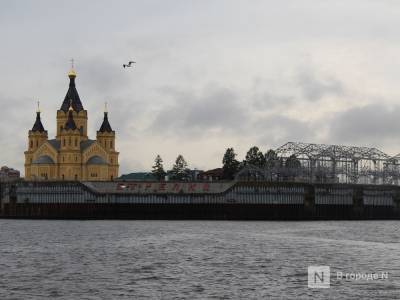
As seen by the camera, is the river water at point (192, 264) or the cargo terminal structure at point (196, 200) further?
the cargo terminal structure at point (196, 200)

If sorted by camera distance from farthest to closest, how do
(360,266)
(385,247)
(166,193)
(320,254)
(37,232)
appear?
(166,193) → (37,232) → (385,247) → (320,254) → (360,266)

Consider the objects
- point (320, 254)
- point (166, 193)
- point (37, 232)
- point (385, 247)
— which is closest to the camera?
point (320, 254)

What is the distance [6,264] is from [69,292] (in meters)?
21.1

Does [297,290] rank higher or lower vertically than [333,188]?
lower

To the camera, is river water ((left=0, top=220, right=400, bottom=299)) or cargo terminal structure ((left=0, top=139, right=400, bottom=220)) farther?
cargo terminal structure ((left=0, top=139, right=400, bottom=220))

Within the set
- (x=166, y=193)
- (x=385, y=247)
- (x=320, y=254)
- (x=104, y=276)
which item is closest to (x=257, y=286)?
(x=104, y=276)

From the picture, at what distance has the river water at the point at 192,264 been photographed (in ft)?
216

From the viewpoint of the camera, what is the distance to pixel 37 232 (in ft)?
437

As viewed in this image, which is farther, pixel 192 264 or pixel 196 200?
pixel 196 200

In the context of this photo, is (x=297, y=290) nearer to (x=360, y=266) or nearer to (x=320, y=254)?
(x=360, y=266)

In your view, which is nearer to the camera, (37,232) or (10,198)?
(37,232)

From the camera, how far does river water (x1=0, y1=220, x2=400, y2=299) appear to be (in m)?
65.9

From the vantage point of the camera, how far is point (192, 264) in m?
83.8

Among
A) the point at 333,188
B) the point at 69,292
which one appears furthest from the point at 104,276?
the point at 333,188
